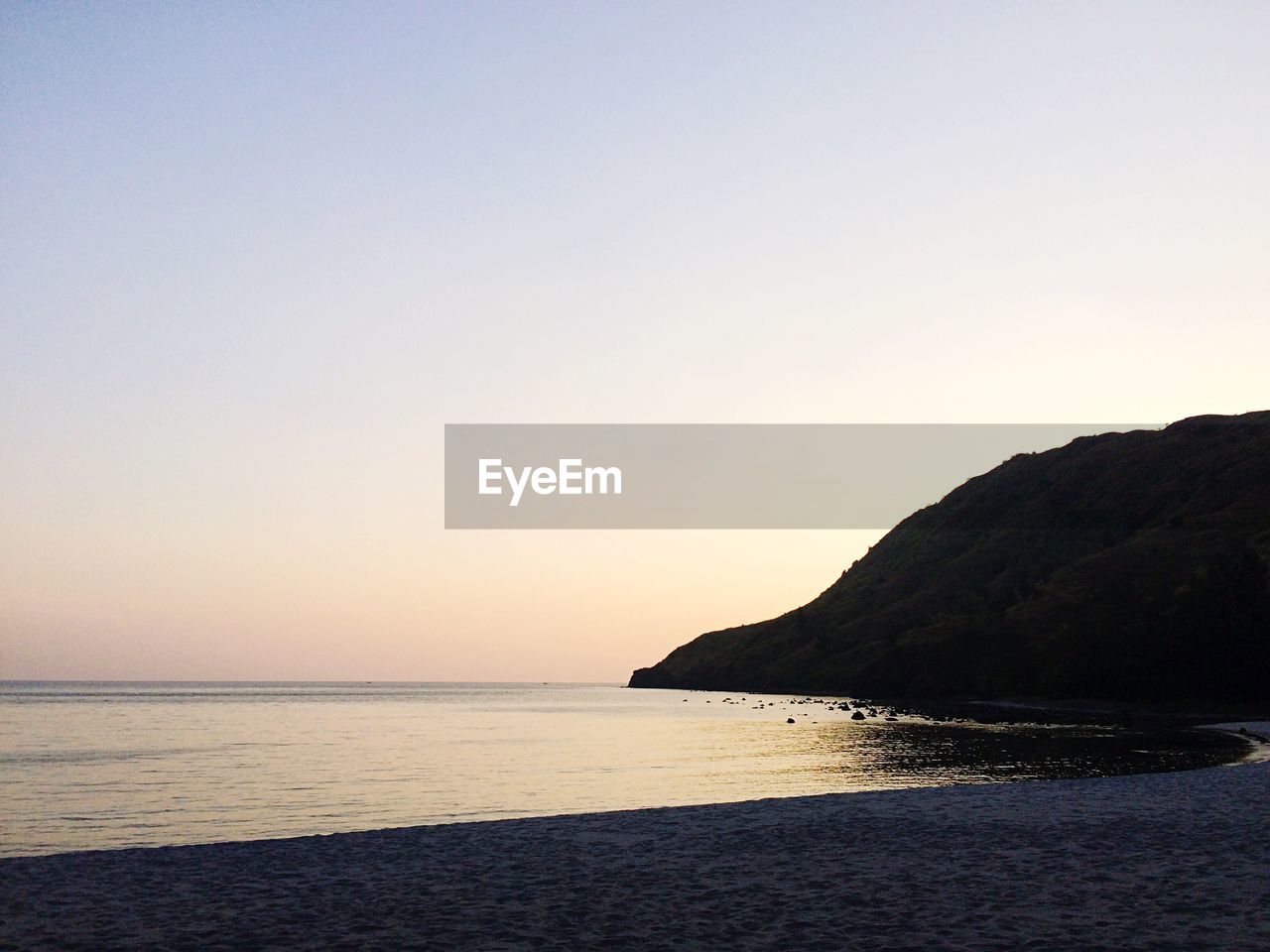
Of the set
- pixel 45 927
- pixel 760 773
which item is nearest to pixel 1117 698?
pixel 760 773

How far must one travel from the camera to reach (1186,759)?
6322cm

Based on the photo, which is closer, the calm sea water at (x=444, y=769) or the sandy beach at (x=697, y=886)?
the sandy beach at (x=697, y=886)

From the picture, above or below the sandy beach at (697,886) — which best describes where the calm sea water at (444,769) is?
below

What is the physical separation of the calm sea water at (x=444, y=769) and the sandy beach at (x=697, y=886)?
15.0m

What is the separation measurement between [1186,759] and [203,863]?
192 feet

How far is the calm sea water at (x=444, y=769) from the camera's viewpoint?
139 ft

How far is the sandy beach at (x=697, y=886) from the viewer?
15852mm

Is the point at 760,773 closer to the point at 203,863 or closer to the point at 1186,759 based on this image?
the point at 1186,759

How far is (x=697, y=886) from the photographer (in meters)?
20.0

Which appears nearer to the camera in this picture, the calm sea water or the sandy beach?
the sandy beach

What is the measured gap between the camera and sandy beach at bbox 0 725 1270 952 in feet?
52.0

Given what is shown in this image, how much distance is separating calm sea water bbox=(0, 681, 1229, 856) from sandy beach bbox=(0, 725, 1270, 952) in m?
15.0

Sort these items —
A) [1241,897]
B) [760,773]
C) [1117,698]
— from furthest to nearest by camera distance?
[1117,698] → [760,773] → [1241,897]

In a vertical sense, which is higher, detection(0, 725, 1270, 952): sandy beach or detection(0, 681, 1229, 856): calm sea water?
detection(0, 725, 1270, 952): sandy beach
